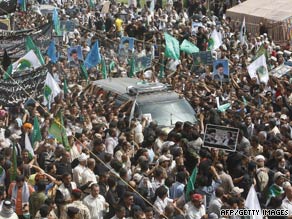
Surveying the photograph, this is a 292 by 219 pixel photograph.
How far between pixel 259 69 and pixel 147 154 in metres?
7.65

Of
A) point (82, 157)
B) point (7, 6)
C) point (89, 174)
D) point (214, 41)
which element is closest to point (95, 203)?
point (89, 174)

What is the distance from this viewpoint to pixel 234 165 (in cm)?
1502

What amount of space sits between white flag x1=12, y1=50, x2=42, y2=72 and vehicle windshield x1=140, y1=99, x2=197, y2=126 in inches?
98.7

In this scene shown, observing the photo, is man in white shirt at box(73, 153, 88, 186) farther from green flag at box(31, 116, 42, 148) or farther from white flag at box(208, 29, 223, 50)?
white flag at box(208, 29, 223, 50)

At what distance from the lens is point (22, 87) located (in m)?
17.9

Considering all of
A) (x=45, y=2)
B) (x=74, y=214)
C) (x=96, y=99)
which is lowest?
(x=45, y=2)

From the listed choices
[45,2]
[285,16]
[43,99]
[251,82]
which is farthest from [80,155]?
[45,2]

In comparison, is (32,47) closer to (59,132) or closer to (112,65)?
(112,65)

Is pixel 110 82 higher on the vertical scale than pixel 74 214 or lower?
lower

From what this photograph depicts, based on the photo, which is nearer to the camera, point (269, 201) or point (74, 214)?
point (74, 214)

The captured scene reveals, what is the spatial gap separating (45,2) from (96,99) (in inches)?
752

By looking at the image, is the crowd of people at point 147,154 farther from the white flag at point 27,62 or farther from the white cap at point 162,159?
the white flag at point 27,62

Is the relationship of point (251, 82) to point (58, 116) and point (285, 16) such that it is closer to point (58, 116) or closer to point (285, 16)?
point (58, 116)

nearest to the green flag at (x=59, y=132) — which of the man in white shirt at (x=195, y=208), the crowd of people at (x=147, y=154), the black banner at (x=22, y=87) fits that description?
the crowd of people at (x=147, y=154)
